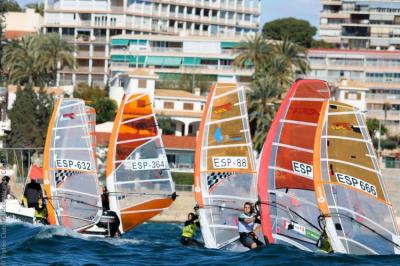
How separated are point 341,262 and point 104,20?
93.5 meters

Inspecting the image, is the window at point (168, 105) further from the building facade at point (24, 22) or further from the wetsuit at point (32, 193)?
the wetsuit at point (32, 193)

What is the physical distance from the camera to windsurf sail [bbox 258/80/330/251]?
29663mm

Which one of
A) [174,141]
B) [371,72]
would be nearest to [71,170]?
[174,141]

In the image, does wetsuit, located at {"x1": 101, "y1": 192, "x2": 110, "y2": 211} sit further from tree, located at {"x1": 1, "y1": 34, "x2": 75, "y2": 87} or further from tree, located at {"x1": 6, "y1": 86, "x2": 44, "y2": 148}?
tree, located at {"x1": 1, "y1": 34, "x2": 75, "y2": 87}

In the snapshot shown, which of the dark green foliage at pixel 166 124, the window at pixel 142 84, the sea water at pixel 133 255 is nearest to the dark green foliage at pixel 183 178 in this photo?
the dark green foliage at pixel 166 124

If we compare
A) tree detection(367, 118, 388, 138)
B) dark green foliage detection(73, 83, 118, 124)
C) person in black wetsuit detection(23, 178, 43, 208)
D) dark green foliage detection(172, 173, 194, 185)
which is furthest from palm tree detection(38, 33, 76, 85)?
person in black wetsuit detection(23, 178, 43, 208)

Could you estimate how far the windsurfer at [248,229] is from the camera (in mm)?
29578

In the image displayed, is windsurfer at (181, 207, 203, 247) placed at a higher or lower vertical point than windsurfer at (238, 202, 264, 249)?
lower

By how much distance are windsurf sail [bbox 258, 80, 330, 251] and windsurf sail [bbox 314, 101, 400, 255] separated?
1.30 m

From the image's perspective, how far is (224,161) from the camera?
33562mm

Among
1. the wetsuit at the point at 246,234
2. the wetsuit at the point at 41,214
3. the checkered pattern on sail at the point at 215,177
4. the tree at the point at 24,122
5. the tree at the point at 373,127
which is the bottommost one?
the tree at the point at 373,127

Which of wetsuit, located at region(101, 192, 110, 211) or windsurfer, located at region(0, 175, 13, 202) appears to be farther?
wetsuit, located at region(101, 192, 110, 211)

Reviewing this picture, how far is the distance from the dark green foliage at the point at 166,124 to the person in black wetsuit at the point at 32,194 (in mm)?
44279

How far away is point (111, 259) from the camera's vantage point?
27.9 metres
